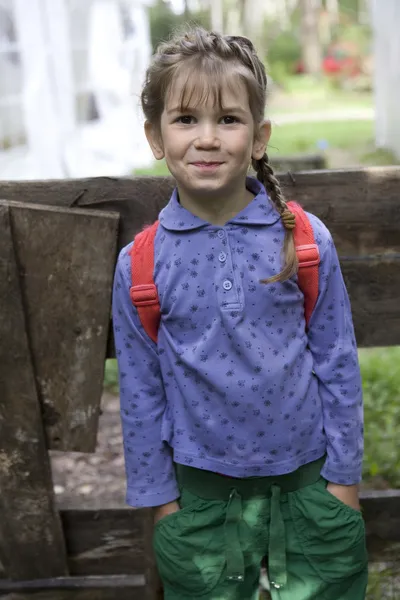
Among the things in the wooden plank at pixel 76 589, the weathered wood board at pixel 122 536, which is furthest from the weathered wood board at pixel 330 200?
the wooden plank at pixel 76 589

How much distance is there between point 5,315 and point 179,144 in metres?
0.82

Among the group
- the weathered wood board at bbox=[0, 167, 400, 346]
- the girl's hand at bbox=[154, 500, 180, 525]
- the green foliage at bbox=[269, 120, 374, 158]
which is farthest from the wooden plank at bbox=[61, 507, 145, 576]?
the green foliage at bbox=[269, 120, 374, 158]

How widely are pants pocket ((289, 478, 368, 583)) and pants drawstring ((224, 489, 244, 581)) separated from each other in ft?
0.46

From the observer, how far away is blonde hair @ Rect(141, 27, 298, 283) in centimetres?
189

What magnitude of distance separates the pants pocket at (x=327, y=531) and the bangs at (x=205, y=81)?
0.99 meters

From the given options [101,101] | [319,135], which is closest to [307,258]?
[101,101]

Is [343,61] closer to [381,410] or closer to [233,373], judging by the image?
[381,410]

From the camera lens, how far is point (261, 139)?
2.04 metres

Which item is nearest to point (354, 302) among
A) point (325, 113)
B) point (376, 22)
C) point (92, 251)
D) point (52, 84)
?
point (92, 251)

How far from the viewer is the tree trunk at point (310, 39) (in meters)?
39.3

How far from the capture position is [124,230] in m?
2.37

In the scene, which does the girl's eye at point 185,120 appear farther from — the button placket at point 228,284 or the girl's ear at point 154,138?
the button placket at point 228,284

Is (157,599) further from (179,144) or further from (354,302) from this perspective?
(179,144)

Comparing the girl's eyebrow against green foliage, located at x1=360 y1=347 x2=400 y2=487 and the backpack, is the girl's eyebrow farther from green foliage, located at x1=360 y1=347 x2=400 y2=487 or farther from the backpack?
green foliage, located at x1=360 y1=347 x2=400 y2=487
